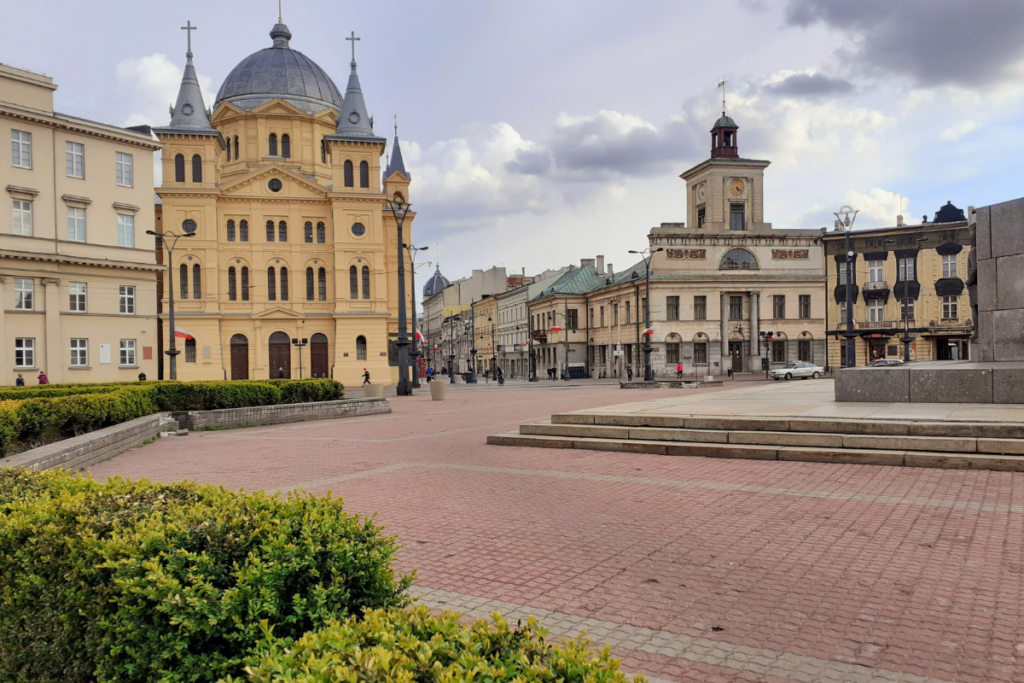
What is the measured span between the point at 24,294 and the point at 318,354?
2365 centimetres

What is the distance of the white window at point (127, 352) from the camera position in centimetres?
4378

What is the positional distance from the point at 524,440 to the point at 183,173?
54.7 m

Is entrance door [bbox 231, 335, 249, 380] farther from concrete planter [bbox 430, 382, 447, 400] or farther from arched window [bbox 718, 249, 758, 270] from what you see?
arched window [bbox 718, 249, 758, 270]

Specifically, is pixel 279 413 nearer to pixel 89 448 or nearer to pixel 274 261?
pixel 89 448

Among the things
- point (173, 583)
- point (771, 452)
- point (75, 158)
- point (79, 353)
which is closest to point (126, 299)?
point (79, 353)

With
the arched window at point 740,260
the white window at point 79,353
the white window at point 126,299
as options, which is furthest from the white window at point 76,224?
the arched window at point 740,260

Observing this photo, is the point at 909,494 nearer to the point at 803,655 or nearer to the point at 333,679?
the point at 803,655

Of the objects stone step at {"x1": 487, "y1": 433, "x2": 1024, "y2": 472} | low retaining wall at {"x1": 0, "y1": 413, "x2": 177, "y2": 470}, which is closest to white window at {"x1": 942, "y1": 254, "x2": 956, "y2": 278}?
stone step at {"x1": 487, "y1": 433, "x2": 1024, "y2": 472}

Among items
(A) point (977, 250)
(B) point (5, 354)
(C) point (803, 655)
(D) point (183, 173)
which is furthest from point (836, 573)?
(D) point (183, 173)

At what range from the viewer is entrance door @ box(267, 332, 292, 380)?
59531 millimetres

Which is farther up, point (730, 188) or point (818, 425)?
point (730, 188)

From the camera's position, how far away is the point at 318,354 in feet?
197

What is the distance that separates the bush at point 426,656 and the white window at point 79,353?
1766 inches

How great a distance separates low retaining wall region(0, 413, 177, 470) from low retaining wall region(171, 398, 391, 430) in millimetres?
1768
